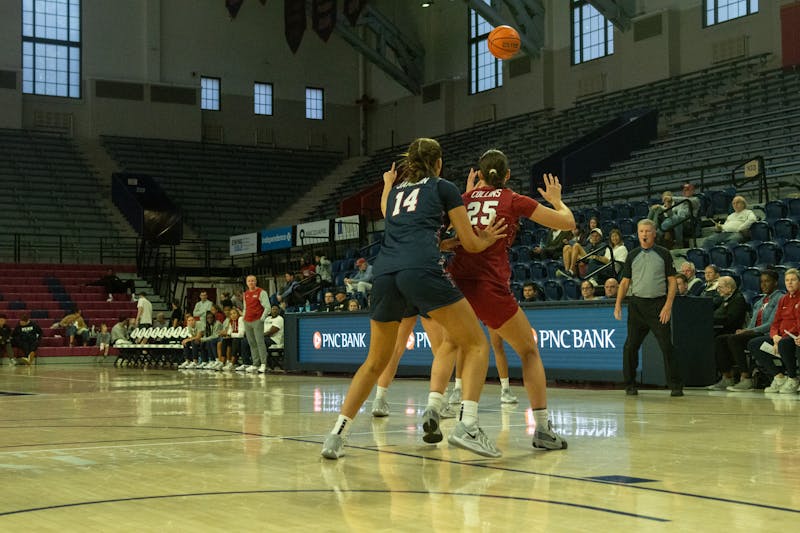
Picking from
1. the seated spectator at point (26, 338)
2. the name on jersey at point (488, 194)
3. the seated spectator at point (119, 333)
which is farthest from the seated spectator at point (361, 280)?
the name on jersey at point (488, 194)

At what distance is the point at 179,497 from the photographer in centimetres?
450

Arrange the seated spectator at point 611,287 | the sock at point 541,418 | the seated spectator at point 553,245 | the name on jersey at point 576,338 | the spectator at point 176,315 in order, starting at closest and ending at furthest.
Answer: the sock at point 541,418
the name on jersey at point 576,338
the seated spectator at point 611,287
the seated spectator at point 553,245
the spectator at point 176,315

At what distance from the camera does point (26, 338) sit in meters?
27.0

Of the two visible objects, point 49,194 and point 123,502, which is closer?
point 123,502

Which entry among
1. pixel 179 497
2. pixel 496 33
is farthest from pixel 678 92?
pixel 179 497

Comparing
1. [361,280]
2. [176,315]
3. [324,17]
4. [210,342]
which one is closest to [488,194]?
[361,280]

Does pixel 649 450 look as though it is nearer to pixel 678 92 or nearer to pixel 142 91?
pixel 678 92

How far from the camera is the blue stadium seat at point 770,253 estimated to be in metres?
14.2

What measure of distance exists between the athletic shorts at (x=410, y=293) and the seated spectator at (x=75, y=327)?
24427 mm

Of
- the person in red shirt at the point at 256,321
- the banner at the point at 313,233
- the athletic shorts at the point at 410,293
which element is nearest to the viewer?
the athletic shorts at the point at 410,293

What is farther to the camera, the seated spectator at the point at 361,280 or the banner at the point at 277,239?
the banner at the point at 277,239

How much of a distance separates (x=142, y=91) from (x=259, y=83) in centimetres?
484

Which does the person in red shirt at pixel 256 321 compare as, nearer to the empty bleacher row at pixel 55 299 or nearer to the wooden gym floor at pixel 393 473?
the wooden gym floor at pixel 393 473

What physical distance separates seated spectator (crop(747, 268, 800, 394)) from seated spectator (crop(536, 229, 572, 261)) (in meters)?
6.58
